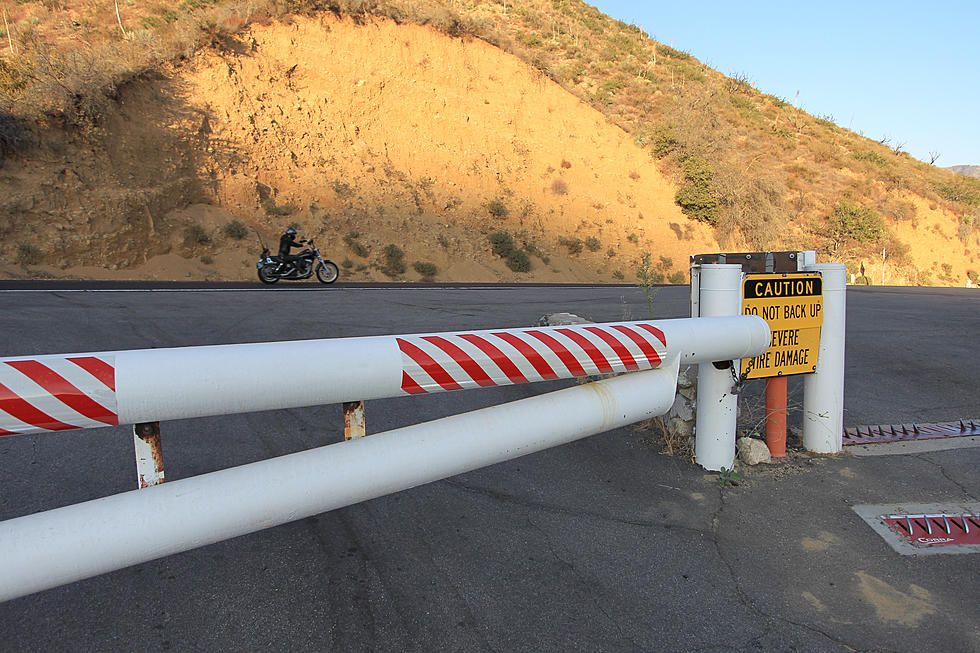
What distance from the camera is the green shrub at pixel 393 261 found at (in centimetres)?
2247

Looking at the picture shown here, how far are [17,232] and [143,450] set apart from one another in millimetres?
21670

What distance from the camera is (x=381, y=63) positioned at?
1134 inches

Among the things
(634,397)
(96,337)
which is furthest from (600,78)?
(634,397)

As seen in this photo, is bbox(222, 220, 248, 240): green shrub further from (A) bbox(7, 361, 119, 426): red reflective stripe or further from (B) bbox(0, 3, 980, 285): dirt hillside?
(A) bbox(7, 361, 119, 426): red reflective stripe

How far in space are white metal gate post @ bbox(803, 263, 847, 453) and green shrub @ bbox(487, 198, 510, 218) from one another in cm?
2354

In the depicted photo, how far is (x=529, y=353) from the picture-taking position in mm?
2777

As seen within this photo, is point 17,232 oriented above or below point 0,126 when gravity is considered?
below

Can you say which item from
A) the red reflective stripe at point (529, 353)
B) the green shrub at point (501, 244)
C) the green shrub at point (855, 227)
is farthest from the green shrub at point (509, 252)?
the red reflective stripe at point (529, 353)

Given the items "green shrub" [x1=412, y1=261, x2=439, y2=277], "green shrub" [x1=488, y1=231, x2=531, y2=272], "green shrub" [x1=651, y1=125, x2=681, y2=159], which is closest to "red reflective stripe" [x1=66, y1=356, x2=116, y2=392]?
"green shrub" [x1=412, y1=261, x2=439, y2=277]

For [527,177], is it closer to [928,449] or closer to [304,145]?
[304,145]

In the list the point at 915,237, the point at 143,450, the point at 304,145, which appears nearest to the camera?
the point at 143,450

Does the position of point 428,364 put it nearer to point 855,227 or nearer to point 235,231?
point 235,231

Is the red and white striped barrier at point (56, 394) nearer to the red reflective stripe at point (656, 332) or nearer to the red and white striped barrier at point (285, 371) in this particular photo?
the red and white striped barrier at point (285, 371)

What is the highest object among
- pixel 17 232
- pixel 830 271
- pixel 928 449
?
pixel 17 232
